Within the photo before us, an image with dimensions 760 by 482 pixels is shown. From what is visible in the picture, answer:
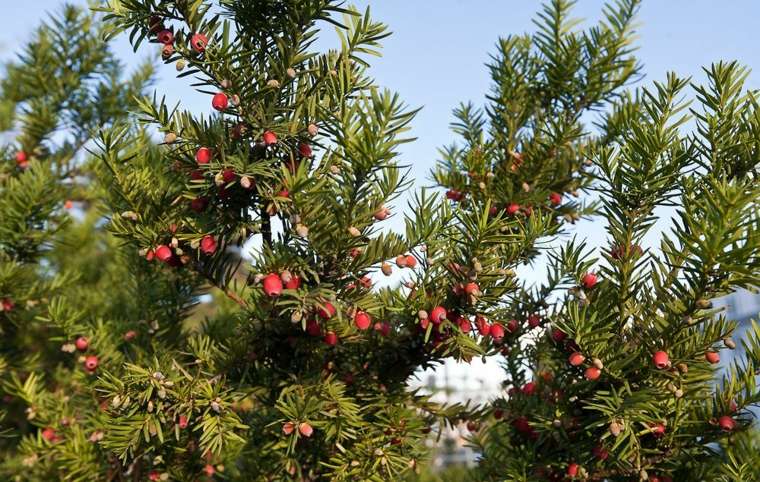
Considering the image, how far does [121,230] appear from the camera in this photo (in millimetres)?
1093

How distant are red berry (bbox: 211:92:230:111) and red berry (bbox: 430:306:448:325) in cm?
42

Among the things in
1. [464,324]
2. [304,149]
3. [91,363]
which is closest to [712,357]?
[464,324]

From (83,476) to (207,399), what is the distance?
489 mm

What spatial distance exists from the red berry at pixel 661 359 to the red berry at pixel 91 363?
3.48ft

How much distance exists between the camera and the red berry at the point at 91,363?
1394 millimetres

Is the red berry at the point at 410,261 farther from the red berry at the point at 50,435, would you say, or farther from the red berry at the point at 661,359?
the red berry at the point at 50,435

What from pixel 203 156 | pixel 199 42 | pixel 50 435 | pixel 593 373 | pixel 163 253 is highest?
pixel 199 42

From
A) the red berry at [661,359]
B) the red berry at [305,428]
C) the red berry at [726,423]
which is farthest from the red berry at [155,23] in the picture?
the red berry at [726,423]

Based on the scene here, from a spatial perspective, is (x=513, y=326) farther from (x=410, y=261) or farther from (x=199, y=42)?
(x=199, y=42)

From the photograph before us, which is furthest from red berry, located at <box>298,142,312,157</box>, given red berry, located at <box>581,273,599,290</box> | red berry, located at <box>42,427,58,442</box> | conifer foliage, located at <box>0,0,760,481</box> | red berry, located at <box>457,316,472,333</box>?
red berry, located at <box>42,427,58,442</box>

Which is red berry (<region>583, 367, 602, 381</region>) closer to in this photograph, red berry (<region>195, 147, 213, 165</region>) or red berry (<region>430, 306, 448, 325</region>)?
red berry (<region>430, 306, 448, 325</region>)

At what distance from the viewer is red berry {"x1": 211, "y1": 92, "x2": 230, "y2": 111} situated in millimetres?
962

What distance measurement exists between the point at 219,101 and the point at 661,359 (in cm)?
71

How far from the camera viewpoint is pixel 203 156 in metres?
0.98
